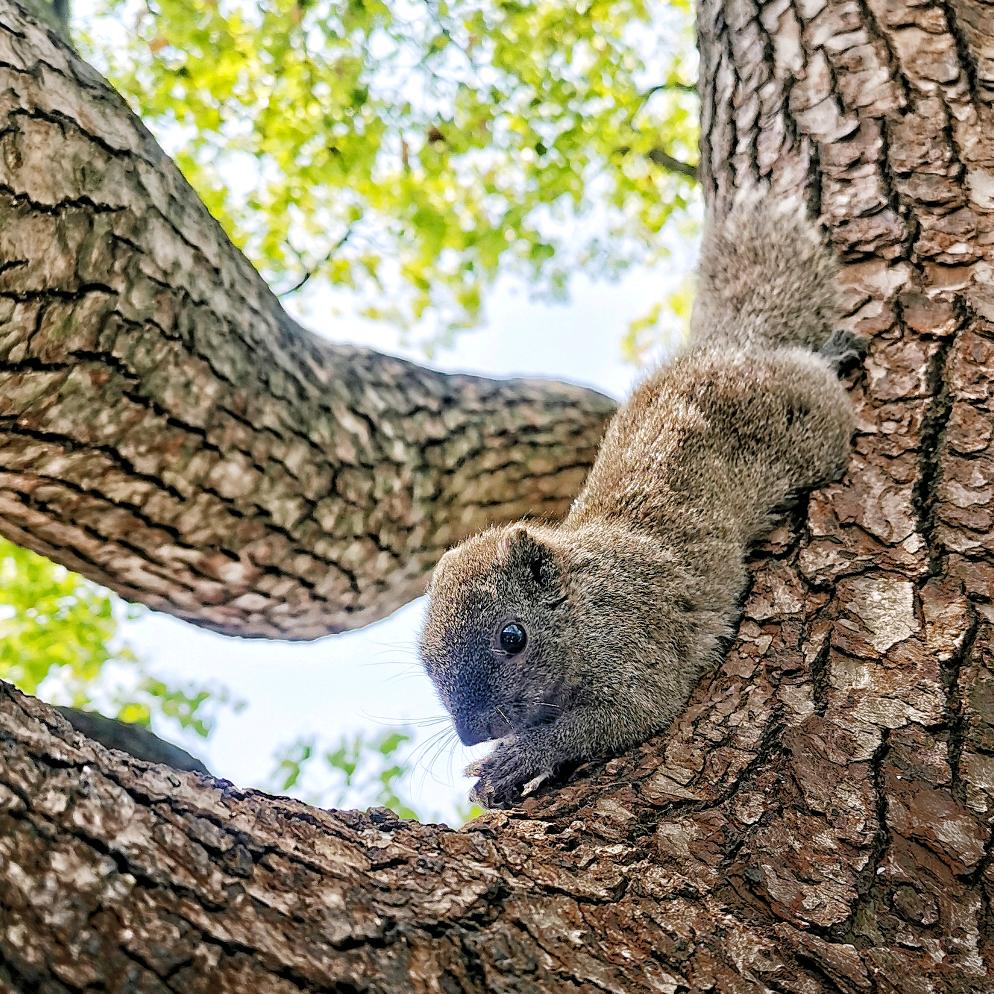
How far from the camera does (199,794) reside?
1907 mm

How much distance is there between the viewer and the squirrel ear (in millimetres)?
3539

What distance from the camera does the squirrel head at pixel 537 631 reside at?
3.37 meters

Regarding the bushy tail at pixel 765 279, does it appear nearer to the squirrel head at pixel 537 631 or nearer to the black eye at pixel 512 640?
the squirrel head at pixel 537 631

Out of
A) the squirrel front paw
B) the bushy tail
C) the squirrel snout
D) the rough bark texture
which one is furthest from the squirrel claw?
the bushy tail

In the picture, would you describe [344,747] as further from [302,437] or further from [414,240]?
[414,240]

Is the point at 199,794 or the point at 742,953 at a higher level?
the point at 199,794

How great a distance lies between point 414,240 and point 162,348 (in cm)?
368

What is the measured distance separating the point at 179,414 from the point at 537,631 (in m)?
1.56

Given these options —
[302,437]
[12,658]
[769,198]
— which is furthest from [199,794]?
[12,658]

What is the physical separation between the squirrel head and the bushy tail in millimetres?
1174

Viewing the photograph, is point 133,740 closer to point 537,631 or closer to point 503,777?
point 503,777

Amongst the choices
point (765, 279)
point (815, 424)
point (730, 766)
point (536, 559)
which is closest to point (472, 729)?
point (536, 559)

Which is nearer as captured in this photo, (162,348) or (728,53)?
(162,348)

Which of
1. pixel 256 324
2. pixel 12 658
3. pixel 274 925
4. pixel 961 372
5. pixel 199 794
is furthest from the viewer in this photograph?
pixel 12 658
